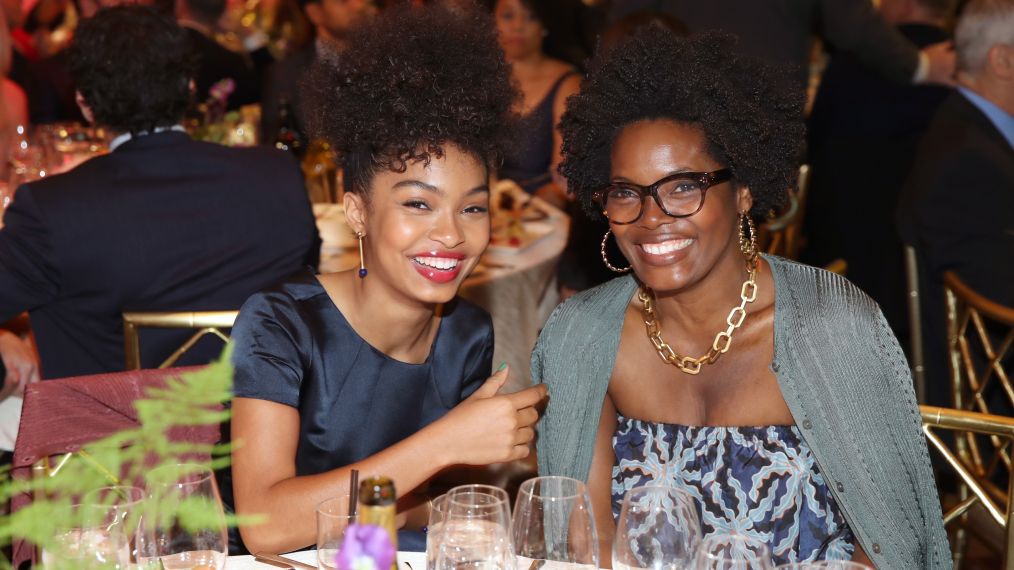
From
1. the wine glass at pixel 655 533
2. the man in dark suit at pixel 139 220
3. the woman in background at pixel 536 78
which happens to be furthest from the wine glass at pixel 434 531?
the woman in background at pixel 536 78

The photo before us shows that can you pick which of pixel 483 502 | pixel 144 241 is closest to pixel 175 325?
pixel 144 241

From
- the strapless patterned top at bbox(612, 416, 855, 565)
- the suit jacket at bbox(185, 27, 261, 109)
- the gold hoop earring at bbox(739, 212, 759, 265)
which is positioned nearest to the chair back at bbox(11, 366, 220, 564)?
the strapless patterned top at bbox(612, 416, 855, 565)

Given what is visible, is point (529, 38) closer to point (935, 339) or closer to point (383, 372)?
point (935, 339)

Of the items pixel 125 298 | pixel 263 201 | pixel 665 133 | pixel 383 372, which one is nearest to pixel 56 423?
pixel 383 372

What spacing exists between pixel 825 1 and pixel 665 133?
10.9ft

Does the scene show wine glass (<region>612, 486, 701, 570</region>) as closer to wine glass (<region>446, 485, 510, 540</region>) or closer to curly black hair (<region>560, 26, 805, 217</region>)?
wine glass (<region>446, 485, 510, 540</region>)

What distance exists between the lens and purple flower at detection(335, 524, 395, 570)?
38.6 inches

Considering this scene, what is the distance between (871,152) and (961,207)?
1763 mm

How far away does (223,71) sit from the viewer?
585cm

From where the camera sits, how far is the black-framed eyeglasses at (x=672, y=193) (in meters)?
2.01

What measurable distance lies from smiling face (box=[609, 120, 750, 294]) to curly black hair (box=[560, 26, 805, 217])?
0.12 feet

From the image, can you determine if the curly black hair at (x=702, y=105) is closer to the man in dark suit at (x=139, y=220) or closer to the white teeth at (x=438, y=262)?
the white teeth at (x=438, y=262)

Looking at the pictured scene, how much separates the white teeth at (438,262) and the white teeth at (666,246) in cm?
36

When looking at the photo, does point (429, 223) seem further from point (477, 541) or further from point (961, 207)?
point (961, 207)
